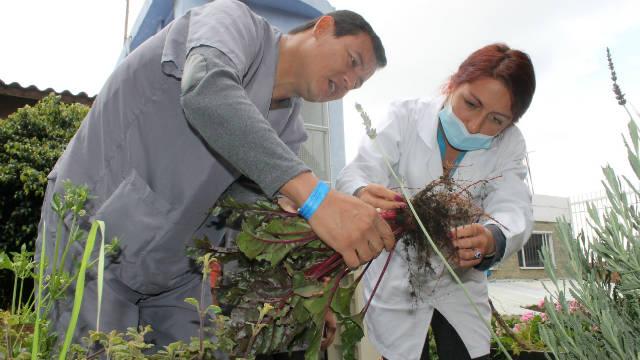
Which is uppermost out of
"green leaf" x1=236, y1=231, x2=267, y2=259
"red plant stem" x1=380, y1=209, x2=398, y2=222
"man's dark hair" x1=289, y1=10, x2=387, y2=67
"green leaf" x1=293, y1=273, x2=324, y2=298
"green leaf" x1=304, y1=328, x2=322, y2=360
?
"man's dark hair" x1=289, y1=10, x2=387, y2=67

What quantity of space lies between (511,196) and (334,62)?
3.57ft

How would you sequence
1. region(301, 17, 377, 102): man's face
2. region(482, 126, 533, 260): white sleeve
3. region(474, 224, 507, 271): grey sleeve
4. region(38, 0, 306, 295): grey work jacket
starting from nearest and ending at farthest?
region(38, 0, 306, 295): grey work jacket
region(301, 17, 377, 102): man's face
region(474, 224, 507, 271): grey sleeve
region(482, 126, 533, 260): white sleeve

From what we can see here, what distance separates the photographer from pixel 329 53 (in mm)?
1771

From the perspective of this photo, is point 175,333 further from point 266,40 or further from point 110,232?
point 266,40

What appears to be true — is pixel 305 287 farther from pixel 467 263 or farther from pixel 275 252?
Result: pixel 467 263

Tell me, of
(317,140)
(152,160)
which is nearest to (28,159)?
(317,140)

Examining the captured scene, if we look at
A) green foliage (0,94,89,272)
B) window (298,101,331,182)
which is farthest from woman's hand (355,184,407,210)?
window (298,101,331,182)

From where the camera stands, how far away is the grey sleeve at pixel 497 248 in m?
1.89

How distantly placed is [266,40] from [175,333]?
117 centimetres

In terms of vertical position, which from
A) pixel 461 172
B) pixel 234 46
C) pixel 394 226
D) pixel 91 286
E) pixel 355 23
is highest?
pixel 355 23

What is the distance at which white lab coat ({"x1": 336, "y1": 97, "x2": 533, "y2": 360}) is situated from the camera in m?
2.07

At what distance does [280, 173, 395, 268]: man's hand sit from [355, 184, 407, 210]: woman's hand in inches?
18.4

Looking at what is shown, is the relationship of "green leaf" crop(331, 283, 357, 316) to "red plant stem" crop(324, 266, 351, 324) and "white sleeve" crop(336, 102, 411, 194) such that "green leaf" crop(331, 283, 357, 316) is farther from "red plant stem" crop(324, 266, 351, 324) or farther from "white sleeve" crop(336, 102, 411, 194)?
"white sleeve" crop(336, 102, 411, 194)

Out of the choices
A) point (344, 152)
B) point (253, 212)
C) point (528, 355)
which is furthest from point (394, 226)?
point (344, 152)
